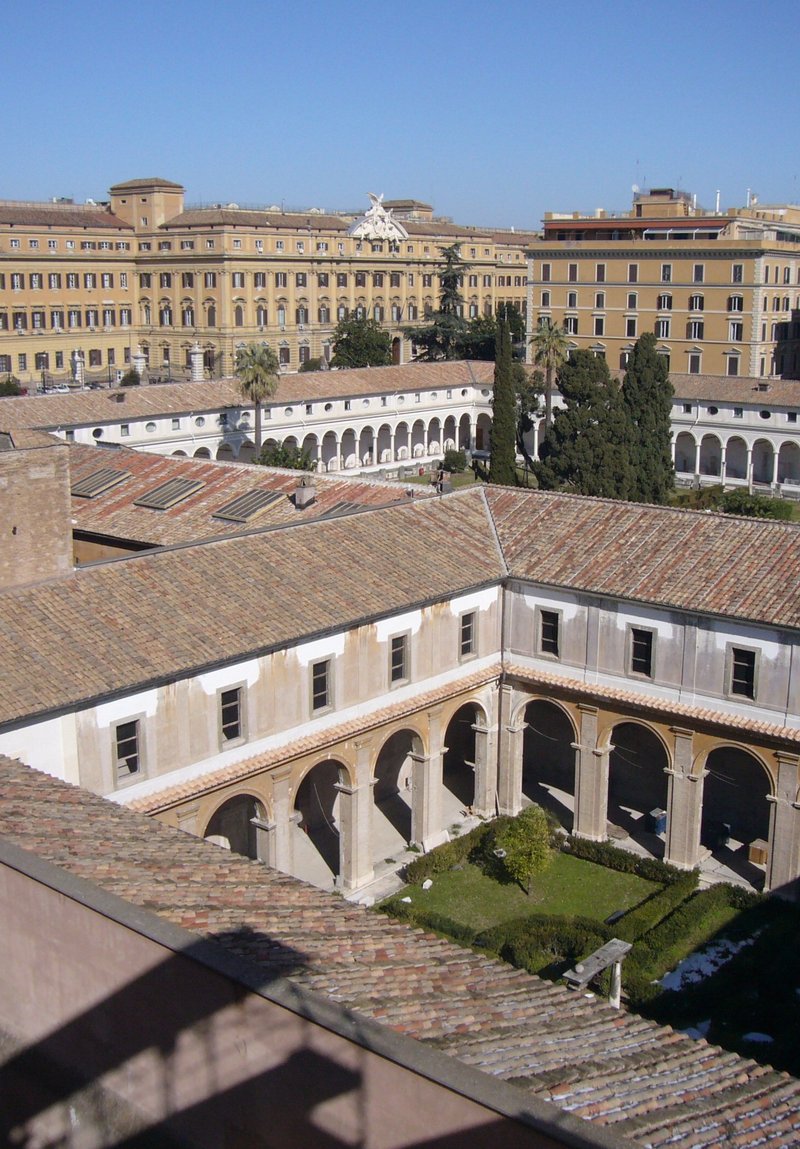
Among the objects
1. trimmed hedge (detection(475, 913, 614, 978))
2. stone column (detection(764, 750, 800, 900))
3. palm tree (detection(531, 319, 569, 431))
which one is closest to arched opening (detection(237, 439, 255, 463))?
palm tree (detection(531, 319, 569, 431))

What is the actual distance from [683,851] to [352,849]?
7.54 m

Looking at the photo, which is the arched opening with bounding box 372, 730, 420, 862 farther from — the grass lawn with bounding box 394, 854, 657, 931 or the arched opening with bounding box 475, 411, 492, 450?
the arched opening with bounding box 475, 411, 492, 450

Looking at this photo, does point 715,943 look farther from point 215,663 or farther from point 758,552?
point 215,663

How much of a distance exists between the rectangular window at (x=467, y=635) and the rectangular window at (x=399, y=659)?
2.04m

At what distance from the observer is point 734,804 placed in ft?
101

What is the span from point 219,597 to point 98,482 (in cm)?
1330

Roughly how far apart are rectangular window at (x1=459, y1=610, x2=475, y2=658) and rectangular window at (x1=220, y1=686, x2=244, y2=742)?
701 centimetres

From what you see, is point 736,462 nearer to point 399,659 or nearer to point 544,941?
point 399,659

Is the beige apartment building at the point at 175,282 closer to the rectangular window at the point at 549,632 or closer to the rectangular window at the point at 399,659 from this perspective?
the rectangular window at the point at 549,632

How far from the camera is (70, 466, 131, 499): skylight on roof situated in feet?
119

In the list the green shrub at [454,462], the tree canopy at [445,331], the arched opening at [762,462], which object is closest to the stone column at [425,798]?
the green shrub at [454,462]

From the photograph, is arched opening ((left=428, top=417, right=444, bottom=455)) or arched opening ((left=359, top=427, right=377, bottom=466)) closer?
arched opening ((left=359, top=427, right=377, bottom=466))

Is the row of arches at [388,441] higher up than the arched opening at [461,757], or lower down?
higher up

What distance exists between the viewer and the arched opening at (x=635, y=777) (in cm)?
3152
